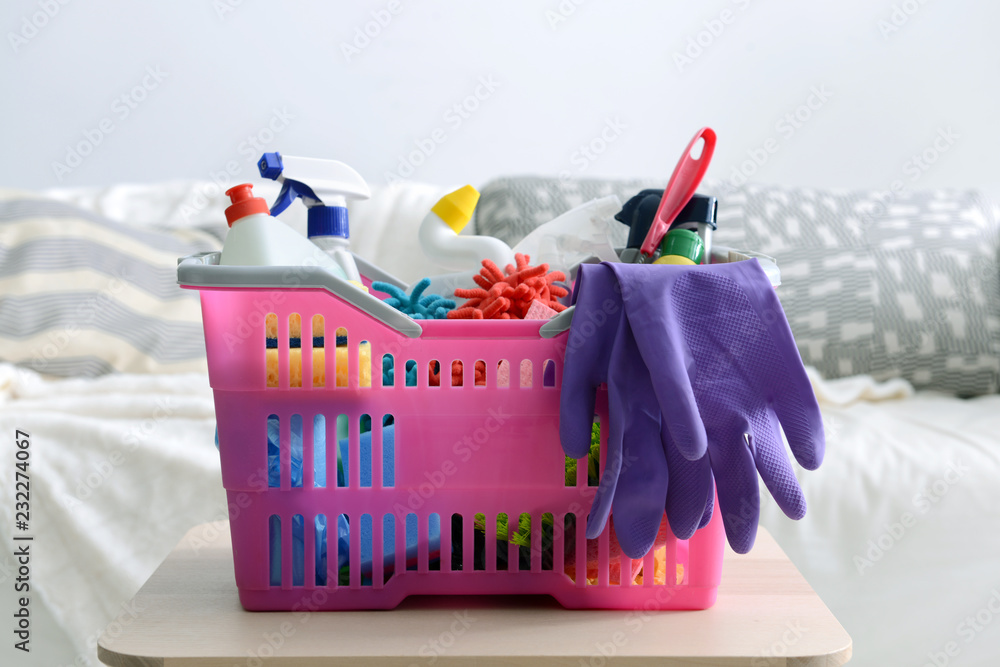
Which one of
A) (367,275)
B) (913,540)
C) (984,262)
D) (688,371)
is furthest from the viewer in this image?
(984,262)

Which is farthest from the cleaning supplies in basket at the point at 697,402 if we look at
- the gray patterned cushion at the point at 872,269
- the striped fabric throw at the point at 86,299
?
the striped fabric throw at the point at 86,299

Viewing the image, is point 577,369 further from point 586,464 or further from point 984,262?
point 984,262

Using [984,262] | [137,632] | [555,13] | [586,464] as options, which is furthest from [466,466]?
[555,13]

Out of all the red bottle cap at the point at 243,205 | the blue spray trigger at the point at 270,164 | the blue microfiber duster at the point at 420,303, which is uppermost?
the blue spray trigger at the point at 270,164

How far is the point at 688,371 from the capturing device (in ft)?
1.42

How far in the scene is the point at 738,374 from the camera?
44 centimetres

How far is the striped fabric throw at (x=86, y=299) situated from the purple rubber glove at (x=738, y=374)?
90 centimetres

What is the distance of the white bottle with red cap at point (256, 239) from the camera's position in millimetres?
469

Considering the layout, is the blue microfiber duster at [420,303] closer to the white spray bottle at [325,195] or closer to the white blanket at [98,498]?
the white spray bottle at [325,195]

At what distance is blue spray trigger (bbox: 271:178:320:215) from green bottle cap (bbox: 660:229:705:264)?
0.87ft

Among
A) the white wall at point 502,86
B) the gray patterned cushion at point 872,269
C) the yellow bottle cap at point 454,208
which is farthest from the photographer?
the white wall at point 502,86

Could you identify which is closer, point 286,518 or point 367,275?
point 286,518

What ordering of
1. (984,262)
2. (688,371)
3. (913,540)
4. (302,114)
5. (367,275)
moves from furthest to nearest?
1. (302,114)
2. (984,262)
3. (913,540)
4. (367,275)
5. (688,371)

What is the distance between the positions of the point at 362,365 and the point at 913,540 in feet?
2.41
